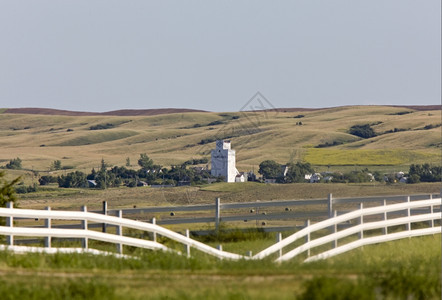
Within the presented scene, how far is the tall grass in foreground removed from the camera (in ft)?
40.0

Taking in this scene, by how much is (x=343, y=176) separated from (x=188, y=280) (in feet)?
290

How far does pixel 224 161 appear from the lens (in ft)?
335

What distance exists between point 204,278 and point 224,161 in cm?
8808

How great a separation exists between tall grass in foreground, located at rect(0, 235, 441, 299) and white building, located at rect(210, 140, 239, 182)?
84.1m

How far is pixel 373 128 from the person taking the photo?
7323 inches

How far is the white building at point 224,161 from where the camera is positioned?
4011 inches

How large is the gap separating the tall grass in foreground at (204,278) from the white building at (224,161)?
8412 cm

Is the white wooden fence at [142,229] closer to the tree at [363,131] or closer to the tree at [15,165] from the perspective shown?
the tree at [15,165]

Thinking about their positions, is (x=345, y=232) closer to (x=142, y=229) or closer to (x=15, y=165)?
(x=142, y=229)

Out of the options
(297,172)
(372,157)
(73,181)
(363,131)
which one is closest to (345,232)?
(297,172)

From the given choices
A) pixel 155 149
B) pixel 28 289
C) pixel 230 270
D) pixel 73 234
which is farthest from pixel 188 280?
pixel 155 149

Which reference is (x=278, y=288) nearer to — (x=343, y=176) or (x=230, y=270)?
(x=230, y=270)

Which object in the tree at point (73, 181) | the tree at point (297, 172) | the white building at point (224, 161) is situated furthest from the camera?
the tree at point (73, 181)

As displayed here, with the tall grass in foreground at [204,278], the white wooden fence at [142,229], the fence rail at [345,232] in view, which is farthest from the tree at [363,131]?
the tall grass in foreground at [204,278]
